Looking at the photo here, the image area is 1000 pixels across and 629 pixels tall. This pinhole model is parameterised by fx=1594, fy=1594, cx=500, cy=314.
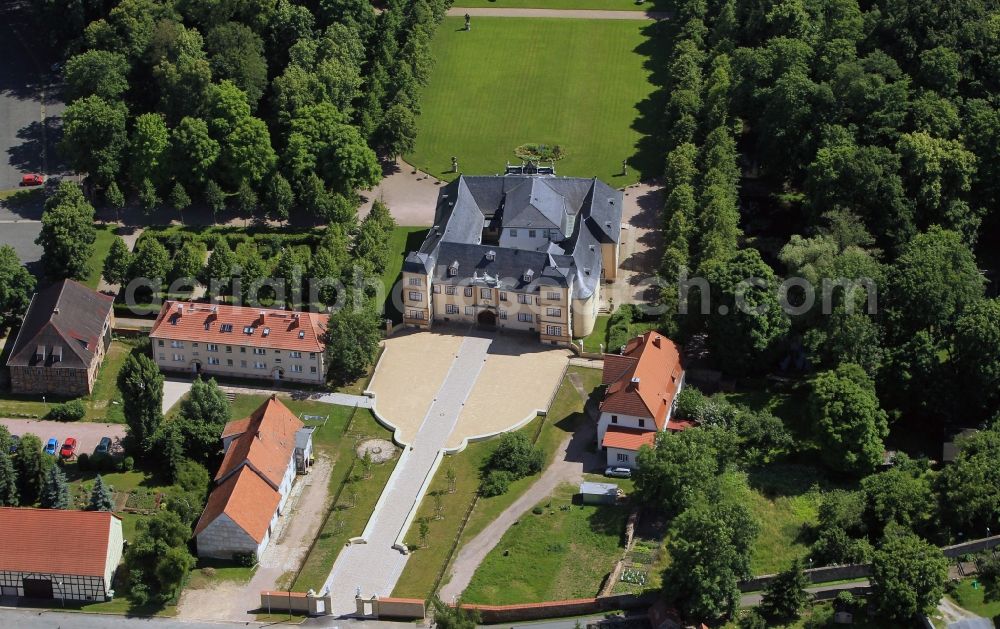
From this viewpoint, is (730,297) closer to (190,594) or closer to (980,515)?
(980,515)

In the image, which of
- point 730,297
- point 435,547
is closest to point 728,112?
point 730,297

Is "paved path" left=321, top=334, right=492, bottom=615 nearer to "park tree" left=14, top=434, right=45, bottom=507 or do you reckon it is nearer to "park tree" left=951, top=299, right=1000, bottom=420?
"park tree" left=14, top=434, right=45, bottom=507

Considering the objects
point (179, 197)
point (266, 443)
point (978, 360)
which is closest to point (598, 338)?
point (978, 360)

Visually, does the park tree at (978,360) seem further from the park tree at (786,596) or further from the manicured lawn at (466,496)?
the manicured lawn at (466,496)

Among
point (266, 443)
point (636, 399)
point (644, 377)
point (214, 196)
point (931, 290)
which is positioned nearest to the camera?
point (266, 443)

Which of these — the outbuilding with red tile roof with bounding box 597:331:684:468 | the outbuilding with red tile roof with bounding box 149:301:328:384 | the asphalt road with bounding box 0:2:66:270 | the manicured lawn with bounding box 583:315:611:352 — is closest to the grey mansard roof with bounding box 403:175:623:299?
the manicured lawn with bounding box 583:315:611:352

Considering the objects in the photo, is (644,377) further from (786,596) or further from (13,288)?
(13,288)
